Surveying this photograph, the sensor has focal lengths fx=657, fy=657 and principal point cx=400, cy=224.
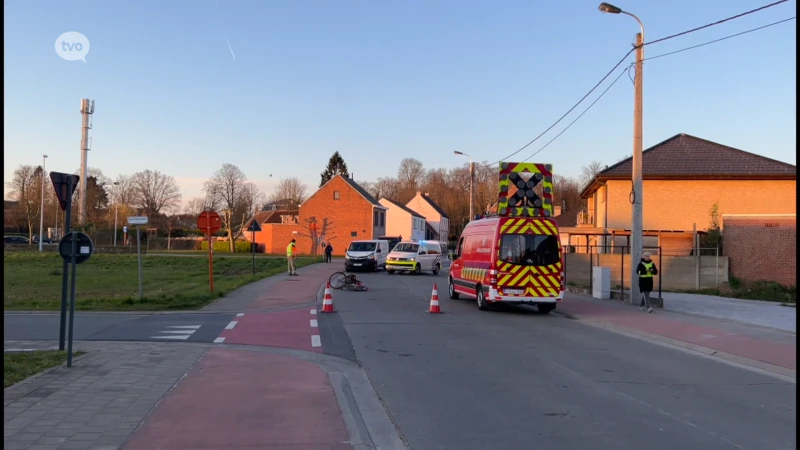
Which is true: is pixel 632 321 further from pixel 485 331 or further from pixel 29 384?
pixel 29 384

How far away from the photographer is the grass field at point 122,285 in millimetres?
18328

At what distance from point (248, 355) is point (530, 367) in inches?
175

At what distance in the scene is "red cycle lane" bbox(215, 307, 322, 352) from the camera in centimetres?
1212

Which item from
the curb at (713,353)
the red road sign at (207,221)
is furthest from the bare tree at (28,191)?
the curb at (713,353)

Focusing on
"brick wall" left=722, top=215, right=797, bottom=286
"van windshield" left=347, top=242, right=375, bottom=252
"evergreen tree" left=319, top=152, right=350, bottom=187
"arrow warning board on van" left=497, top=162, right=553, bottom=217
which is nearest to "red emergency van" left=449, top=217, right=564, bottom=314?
"arrow warning board on van" left=497, top=162, right=553, bottom=217

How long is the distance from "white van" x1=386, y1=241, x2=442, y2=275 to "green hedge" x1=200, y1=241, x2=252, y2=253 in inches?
1673

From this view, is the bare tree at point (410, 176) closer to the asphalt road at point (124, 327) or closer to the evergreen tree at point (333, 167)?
the evergreen tree at point (333, 167)

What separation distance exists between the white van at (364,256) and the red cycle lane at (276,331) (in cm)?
1898

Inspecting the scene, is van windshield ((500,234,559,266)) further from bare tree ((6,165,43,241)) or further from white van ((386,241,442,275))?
bare tree ((6,165,43,241))

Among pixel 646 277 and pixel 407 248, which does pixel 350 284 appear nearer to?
pixel 646 277

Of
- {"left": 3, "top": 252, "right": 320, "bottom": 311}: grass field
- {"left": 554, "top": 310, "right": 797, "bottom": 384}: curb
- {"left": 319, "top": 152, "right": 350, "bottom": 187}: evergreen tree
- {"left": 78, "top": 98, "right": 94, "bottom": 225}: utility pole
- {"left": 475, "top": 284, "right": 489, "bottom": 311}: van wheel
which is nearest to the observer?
{"left": 554, "top": 310, "right": 797, "bottom": 384}: curb

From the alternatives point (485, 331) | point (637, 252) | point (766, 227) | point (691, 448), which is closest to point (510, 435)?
point (691, 448)

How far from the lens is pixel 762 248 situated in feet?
92.0

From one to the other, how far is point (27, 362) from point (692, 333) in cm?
1230
